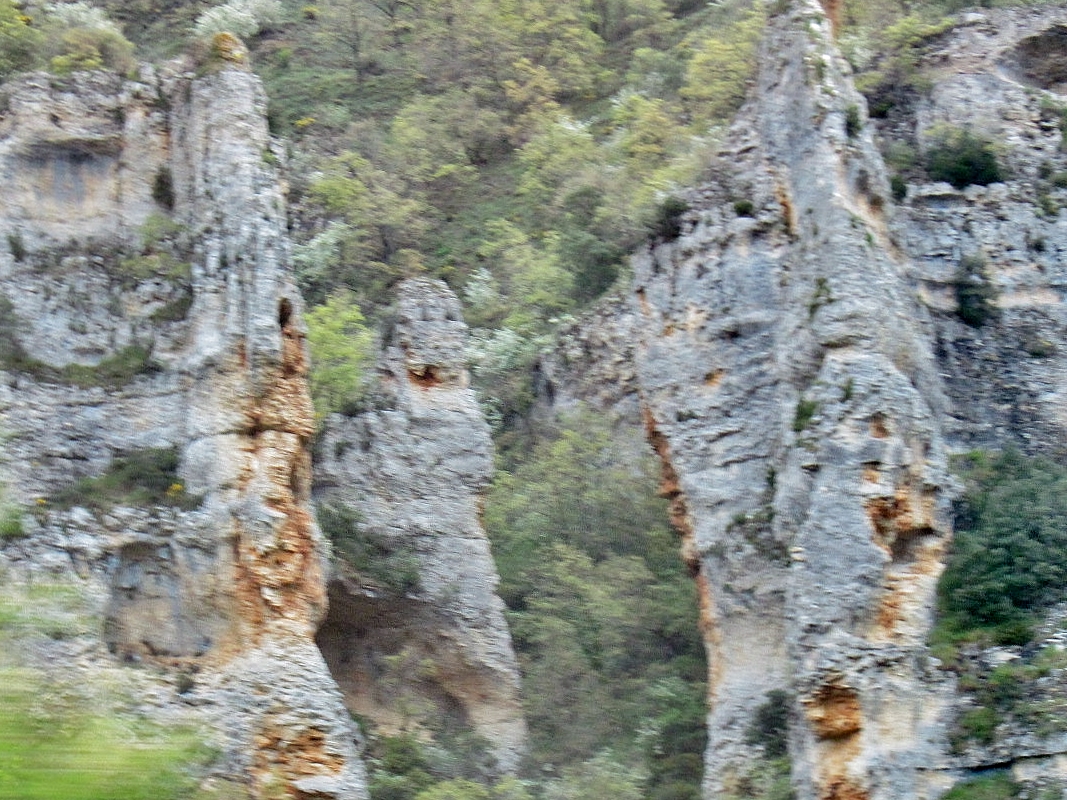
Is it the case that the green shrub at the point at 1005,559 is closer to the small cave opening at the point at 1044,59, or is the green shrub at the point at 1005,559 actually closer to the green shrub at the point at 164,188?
the small cave opening at the point at 1044,59

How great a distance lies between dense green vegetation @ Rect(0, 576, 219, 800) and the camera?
8070 millimetres

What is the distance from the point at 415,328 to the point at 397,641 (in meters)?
5.68

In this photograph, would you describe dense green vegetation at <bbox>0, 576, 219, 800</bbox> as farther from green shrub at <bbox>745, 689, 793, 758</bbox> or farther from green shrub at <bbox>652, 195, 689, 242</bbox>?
green shrub at <bbox>652, 195, 689, 242</bbox>

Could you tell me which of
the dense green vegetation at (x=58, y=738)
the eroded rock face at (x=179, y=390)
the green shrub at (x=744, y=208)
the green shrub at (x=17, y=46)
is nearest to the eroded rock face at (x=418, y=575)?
the eroded rock face at (x=179, y=390)

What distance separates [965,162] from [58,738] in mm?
25158

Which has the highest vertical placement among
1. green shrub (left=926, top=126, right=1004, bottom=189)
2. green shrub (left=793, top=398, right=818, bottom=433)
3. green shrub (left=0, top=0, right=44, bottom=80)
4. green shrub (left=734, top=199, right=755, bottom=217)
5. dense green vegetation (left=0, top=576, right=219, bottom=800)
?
green shrub (left=0, top=0, right=44, bottom=80)

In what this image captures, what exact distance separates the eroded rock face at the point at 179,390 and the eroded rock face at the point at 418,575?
283cm

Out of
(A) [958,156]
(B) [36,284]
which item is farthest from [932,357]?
(B) [36,284]

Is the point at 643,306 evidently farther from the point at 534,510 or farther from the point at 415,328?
the point at 534,510

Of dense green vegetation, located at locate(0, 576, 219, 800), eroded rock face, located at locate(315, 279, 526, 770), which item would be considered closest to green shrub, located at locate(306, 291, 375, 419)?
eroded rock face, located at locate(315, 279, 526, 770)

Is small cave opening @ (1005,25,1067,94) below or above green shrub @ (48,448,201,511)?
above

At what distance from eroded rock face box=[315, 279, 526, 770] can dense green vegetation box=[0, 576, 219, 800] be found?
19.2 metres

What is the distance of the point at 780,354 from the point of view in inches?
1068

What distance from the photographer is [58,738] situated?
8320 mm
